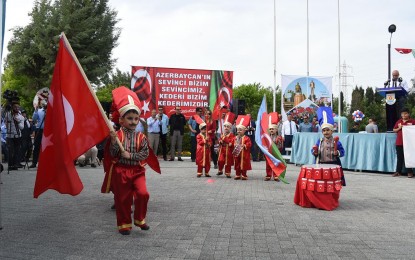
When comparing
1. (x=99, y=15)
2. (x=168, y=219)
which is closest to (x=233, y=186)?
(x=168, y=219)

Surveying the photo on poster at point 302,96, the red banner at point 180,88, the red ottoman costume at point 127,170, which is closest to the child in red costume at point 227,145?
the red ottoman costume at point 127,170

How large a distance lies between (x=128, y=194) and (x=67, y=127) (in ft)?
3.64

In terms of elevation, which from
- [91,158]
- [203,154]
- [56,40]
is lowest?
[91,158]

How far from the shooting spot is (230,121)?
11.9 meters

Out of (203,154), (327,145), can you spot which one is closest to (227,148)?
(203,154)

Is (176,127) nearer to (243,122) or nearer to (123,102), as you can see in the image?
(243,122)

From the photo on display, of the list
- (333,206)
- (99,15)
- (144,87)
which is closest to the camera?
(333,206)

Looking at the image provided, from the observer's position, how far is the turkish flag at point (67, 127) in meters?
5.20

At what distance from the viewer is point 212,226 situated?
226 inches

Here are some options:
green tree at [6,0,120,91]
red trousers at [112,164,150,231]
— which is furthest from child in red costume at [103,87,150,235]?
green tree at [6,0,120,91]

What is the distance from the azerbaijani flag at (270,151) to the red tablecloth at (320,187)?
9.60 ft

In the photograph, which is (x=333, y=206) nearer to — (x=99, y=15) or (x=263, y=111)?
(x=263, y=111)

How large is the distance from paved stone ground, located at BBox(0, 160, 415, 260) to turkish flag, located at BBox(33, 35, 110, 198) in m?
0.68

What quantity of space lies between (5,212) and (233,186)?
195 inches
